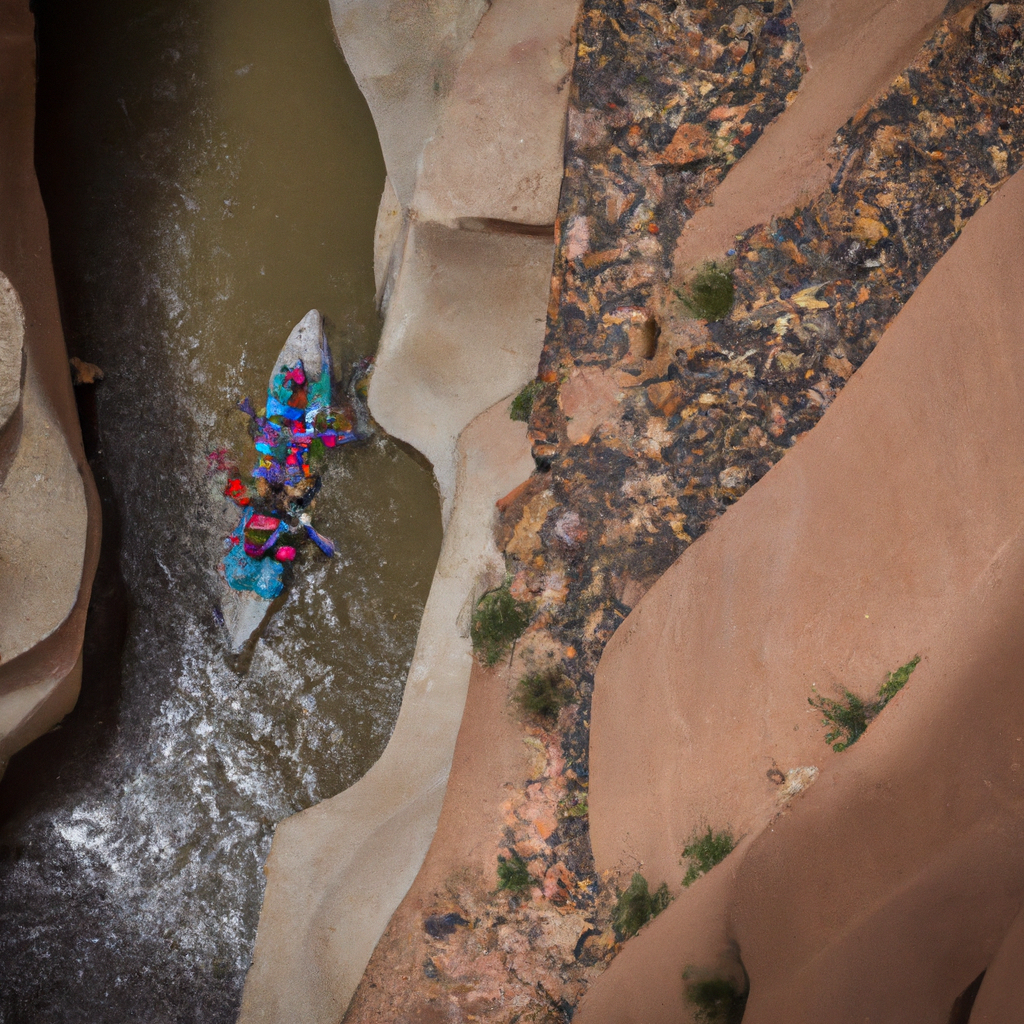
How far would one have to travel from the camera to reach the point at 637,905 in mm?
4125

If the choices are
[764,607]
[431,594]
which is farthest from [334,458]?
[764,607]

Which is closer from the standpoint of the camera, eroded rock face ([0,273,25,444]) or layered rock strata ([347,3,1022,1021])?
layered rock strata ([347,3,1022,1021])

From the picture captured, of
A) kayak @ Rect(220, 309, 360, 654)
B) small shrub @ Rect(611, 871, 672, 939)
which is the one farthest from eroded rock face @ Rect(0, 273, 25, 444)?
small shrub @ Rect(611, 871, 672, 939)

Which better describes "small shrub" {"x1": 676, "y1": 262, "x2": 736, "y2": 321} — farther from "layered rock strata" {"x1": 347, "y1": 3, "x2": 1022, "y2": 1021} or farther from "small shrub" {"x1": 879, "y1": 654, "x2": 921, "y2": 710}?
"small shrub" {"x1": 879, "y1": 654, "x2": 921, "y2": 710}

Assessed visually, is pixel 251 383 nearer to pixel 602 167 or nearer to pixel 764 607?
pixel 602 167

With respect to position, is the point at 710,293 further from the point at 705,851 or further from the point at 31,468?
the point at 31,468

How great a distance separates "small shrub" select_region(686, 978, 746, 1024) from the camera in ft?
12.3

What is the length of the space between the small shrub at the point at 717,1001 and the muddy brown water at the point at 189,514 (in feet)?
7.72

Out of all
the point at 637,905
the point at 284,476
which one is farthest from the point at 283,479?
the point at 637,905

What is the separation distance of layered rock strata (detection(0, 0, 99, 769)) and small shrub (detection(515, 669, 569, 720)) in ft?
9.57

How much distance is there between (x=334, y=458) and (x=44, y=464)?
177cm

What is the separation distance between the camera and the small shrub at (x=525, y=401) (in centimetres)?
484

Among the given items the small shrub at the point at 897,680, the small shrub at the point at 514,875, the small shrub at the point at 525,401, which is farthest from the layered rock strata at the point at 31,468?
the small shrub at the point at 897,680

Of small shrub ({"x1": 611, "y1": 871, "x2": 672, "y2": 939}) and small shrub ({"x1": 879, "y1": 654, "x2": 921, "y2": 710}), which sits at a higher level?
small shrub ({"x1": 879, "y1": 654, "x2": 921, "y2": 710})
